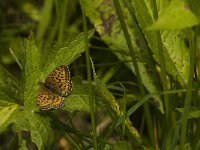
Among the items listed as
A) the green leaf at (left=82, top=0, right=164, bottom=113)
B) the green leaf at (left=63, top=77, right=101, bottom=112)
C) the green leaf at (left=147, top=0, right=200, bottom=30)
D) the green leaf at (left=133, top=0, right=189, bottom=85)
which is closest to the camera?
the green leaf at (left=147, top=0, right=200, bottom=30)

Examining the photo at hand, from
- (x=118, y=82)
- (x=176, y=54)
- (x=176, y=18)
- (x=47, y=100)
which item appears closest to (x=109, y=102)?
(x=118, y=82)

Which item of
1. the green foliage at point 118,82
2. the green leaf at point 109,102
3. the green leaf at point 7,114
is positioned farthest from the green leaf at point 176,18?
the green leaf at point 7,114

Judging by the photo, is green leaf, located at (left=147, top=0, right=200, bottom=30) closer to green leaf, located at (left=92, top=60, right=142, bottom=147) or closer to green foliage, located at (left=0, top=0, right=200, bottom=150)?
green foliage, located at (left=0, top=0, right=200, bottom=150)

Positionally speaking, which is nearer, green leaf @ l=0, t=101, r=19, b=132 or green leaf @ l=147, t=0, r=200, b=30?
green leaf @ l=147, t=0, r=200, b=30

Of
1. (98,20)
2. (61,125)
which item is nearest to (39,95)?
(61,125)

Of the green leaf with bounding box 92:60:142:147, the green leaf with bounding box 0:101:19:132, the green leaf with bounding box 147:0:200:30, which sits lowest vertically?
the green leaf with bounding box 92:60:142:147

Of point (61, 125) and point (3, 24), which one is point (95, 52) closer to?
point (3, 24)

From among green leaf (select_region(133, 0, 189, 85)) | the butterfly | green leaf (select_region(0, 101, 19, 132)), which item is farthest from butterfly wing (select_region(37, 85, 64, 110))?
green leaf (select_region(133, 0, 189, 85))

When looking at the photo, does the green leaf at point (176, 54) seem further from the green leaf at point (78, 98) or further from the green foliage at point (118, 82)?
the green leaf at point (78, 98)

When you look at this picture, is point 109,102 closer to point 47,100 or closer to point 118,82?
point 118,82
